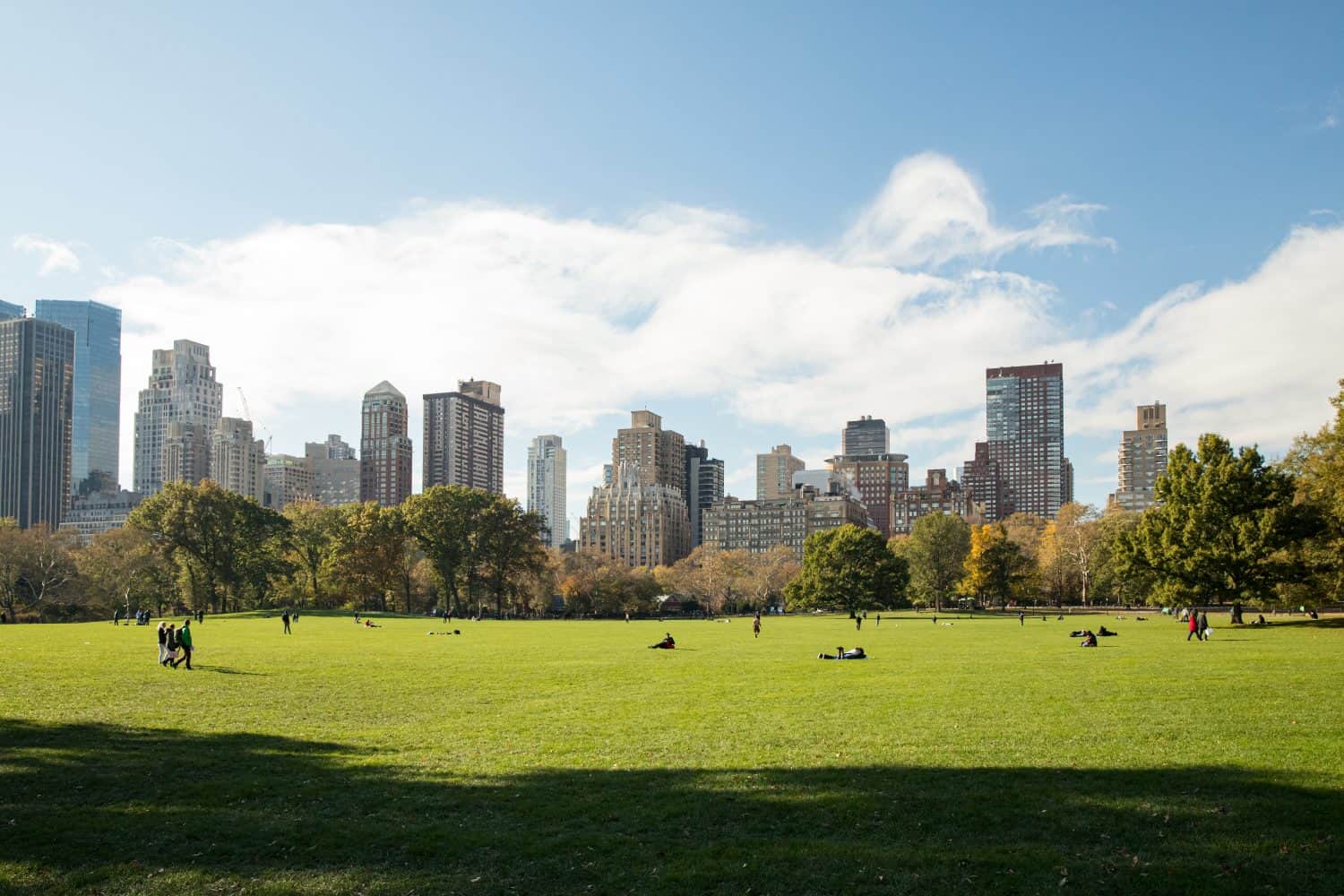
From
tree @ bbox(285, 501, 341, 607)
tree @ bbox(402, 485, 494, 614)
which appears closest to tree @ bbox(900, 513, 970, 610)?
tree @ bbox(402, 485, 494, 614)

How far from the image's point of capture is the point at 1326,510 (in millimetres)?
61469

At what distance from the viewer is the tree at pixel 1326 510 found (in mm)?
57875

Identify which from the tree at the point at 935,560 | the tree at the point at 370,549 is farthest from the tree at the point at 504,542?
the tree at the point at 935,560

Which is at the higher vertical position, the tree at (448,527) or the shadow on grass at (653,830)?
the tree at (448,527)

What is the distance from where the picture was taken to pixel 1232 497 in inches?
2488

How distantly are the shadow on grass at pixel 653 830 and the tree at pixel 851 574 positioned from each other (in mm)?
99035

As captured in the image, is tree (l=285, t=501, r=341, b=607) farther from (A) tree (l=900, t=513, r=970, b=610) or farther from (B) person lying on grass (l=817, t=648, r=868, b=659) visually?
(B) person lying on grass (l=817, t=648, r=868, b=659)

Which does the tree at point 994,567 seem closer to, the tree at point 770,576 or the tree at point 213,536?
the tree at point 770,576

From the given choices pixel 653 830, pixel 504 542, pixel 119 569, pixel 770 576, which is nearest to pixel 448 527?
pixel 504 542

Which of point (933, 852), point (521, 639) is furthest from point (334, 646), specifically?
point (933, 852)

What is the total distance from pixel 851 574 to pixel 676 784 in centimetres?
10048

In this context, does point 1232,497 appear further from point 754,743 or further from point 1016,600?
point 1016,600

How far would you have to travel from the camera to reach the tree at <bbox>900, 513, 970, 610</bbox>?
124 metres

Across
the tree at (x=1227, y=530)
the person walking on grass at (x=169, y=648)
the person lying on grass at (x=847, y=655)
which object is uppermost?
the tree at (x=1227, y=530)
